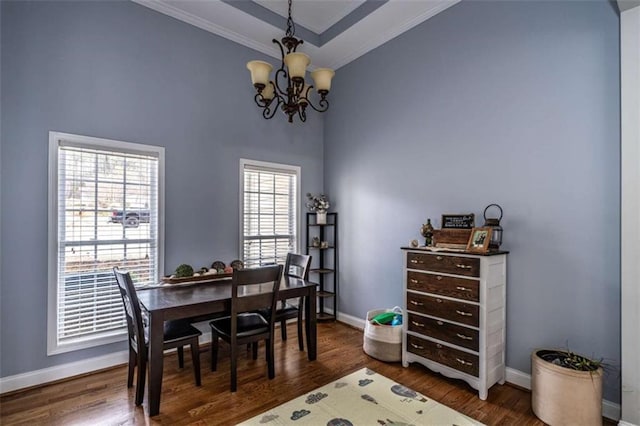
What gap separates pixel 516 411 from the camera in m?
2.31

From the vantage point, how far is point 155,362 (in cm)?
225

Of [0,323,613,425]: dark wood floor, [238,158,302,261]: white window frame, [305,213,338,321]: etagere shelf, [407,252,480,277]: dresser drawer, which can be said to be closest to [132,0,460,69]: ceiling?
[238,158,302,261]: white window frame

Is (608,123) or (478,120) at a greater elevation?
(478,120)

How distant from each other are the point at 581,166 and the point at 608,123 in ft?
1.07

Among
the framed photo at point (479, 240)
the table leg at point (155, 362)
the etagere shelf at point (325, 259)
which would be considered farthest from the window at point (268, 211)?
the framed photo at point (479, 240)

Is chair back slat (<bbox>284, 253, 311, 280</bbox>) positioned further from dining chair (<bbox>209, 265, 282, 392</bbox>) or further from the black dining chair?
Result: dining chair (<bbox>209, 265, 282, 392</bbox>)

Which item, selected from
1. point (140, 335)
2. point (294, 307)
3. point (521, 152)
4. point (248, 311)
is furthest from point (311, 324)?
point (521, 152)

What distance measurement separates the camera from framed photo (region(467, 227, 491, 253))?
2.56 meters

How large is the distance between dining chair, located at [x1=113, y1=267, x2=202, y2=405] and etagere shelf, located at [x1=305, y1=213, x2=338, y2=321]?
80.2 inches

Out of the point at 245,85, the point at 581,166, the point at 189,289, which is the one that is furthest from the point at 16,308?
the point at 581,166

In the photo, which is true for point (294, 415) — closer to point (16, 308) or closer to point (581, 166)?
point (16, 308)

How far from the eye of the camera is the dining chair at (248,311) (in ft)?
8.38

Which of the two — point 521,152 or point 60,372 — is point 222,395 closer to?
point 60,372

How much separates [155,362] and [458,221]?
9.02 feet
